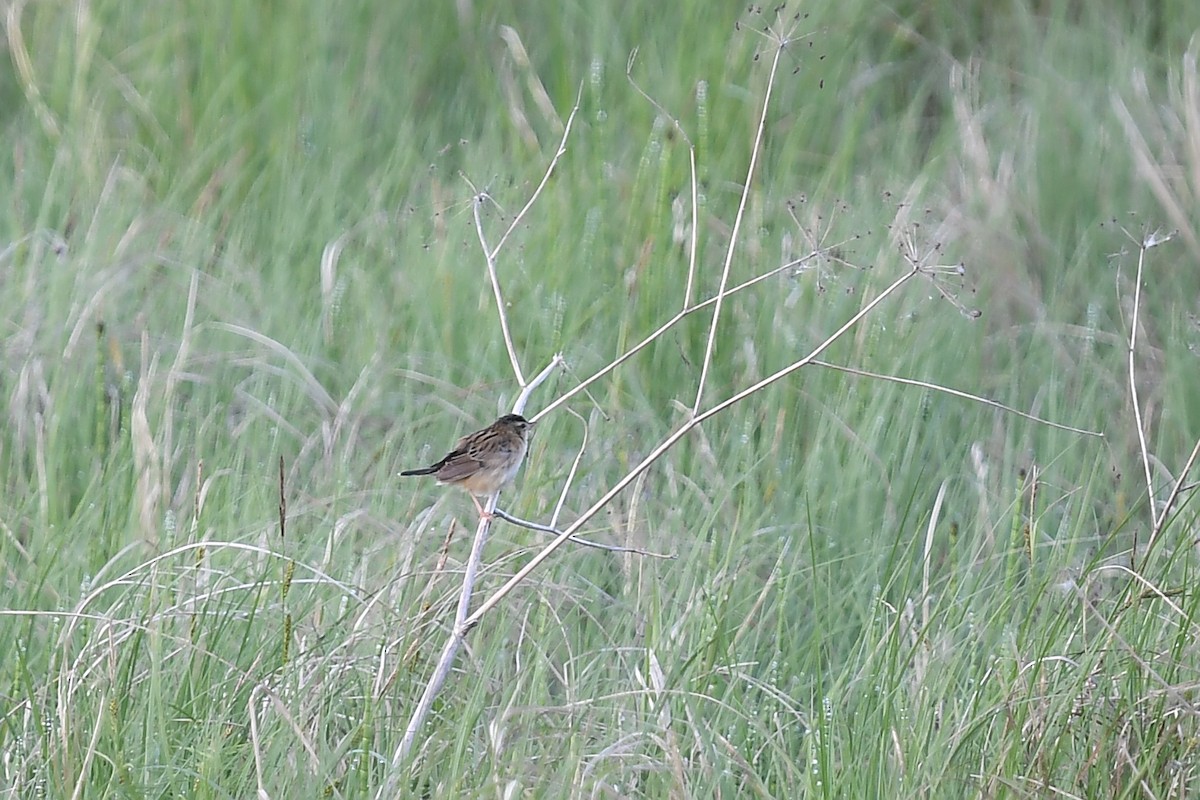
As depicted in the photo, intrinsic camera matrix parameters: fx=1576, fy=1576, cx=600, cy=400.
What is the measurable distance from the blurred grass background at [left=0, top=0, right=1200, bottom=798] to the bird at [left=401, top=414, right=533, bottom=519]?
0.57 ft

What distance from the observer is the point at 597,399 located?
4.21 m

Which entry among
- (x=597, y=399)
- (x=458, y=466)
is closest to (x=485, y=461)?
(x=458, y=466)

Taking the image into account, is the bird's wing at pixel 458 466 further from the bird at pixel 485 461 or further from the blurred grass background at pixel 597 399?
the blurred grass background at pixel 597 399

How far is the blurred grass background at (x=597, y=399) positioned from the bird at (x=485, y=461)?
0.57 ft

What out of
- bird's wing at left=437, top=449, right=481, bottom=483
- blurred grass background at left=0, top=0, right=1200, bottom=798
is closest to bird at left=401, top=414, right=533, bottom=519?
bird's wing at left=437, top=449, right=481, bottom=483

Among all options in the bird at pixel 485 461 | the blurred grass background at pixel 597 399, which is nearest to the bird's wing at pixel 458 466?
the bird at pixel 485 461

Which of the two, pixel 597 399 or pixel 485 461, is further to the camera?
pixel 597 399

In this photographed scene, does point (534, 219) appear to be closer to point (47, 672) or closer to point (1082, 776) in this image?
point (47, 672)

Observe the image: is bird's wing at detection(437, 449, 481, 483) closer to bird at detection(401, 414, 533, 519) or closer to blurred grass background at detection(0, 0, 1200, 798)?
bird at detection(401, 414, 533, 519)

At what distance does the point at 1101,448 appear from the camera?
3.96 metres

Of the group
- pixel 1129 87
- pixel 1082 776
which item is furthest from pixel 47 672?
pixel 1129 87

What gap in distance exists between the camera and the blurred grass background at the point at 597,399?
2.81m

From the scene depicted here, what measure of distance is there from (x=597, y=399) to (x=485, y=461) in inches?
31.7

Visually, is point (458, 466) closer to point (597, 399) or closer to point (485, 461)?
point (485, 461)
